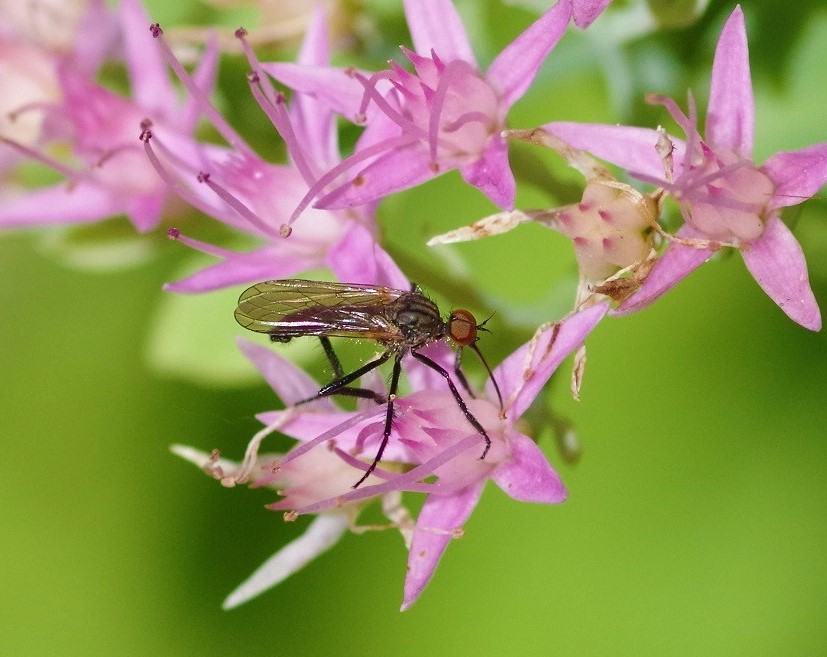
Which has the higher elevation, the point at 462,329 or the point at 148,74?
the point at 148,74

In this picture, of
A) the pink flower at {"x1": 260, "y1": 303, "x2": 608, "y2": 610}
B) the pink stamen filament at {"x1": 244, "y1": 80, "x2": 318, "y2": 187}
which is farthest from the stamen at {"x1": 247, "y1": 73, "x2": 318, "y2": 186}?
the pink flower at {"x1": 260, "y1": 303, "x2": 608, "y2": 610}

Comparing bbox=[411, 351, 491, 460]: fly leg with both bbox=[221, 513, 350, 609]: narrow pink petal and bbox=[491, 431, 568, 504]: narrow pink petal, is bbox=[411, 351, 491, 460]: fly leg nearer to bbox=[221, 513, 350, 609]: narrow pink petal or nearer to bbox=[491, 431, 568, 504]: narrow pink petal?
bbox=[491, 431, 568, 504]: narrow pink petal

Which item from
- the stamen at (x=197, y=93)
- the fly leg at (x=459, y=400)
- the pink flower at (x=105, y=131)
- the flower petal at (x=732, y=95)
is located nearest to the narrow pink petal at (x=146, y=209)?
the pink flower at (x=105, y=131)

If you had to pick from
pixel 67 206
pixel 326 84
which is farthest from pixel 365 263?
pixel 67 206

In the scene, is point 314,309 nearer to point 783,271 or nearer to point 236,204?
point 236,204

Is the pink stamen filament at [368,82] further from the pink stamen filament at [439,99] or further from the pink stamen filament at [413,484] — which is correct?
the pink stamen filament at [413,484]
